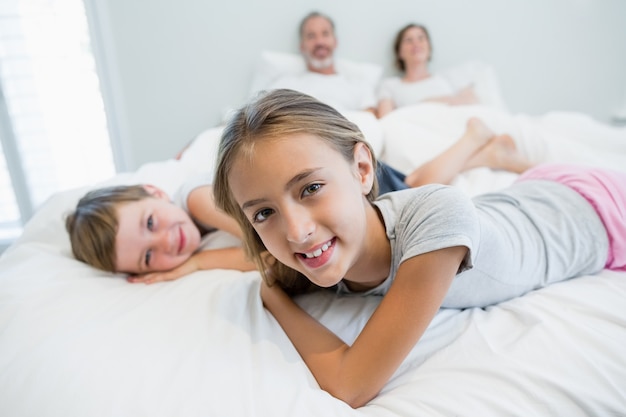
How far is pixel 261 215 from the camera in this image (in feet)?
1.93

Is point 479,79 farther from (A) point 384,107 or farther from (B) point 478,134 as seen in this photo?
(B) point 478,134

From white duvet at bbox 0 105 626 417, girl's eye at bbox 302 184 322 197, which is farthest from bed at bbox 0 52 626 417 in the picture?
girl's eye at bbox 302 184 322 197

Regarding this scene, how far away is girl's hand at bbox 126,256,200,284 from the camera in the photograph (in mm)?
890

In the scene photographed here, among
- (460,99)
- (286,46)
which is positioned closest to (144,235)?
(286,46)

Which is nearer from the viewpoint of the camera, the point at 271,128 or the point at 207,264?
Result: the point at 271,128

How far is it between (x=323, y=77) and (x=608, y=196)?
1.38 m

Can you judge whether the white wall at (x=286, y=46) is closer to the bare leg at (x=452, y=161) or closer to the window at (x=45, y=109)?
the window at (x=45, y=109)

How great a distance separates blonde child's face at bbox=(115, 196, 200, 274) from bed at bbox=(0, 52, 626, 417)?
0.06 m

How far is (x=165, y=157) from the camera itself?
6.95ft

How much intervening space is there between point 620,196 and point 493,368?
54 cm

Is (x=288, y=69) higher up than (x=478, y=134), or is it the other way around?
(x=288, y=69)

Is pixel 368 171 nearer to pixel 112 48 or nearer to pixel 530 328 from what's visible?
pixel 530 328

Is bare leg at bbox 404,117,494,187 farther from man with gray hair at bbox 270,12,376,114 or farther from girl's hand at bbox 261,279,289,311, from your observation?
man with gray hair at bbox 270,12,376,114

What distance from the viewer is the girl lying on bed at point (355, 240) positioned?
547 mm
